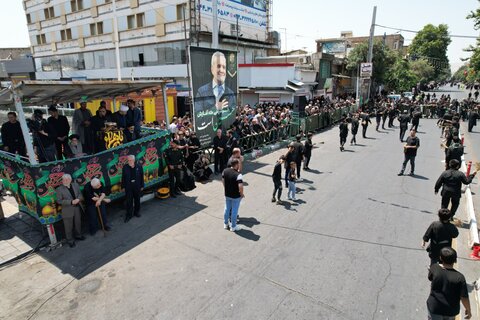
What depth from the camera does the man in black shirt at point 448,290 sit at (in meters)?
3.86

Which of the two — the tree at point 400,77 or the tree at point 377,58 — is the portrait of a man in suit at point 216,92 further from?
the tree at point 400,77

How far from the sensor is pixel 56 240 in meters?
7.02

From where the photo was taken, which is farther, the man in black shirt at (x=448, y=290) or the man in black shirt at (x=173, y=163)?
the man in black shirt at (x=173, y=163)

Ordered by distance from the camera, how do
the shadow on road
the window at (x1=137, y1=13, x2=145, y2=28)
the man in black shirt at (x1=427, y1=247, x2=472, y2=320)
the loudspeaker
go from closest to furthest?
1. the man in black shirt at (x1=427, y1=247, x2=472, y2=320)
2. the shadow on road
3. the loudspeaker
4. the window at (x1=137, y1=13, x2=145, y2=28)

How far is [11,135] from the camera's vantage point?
8.52 m

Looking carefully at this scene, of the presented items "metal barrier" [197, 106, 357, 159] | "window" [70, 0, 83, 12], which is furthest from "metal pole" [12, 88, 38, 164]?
"window" [70, 0, 83, 12]

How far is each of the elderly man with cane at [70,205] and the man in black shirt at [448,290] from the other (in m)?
6.77

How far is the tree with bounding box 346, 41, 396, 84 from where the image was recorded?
1554 inches

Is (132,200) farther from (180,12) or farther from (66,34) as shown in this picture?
(66,34)

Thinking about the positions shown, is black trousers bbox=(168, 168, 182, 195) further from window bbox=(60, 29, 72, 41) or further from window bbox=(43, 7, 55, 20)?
window bbox=(43, 7, 55, 20)

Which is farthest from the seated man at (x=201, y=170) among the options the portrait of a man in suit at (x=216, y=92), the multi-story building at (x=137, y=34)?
the multi-story building at (x=137, y=34)

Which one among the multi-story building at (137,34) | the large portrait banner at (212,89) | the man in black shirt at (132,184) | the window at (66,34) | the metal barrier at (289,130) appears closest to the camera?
the man in black shirt at (132,184)

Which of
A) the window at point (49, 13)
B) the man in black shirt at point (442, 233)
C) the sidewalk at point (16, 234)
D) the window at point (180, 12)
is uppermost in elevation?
the window at point (49, 13)

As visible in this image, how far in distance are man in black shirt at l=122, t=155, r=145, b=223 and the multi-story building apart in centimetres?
1889
